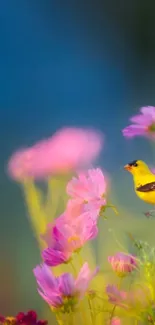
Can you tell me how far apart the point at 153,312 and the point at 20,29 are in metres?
0.95

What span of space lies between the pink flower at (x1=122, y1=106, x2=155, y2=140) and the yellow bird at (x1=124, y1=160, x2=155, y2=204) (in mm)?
90

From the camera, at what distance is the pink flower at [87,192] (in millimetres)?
1339

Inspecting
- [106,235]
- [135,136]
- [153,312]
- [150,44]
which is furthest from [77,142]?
[153,312]

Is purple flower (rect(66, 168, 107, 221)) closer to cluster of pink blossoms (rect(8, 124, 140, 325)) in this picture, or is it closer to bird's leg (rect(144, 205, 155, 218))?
cluster of pink blossoms (rect(8, 124, 140, 325))

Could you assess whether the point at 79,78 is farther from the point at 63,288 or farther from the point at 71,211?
the point at 63,288

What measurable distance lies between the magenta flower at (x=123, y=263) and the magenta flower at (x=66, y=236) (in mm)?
91

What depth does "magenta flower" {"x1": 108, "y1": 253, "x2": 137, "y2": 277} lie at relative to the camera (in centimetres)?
129

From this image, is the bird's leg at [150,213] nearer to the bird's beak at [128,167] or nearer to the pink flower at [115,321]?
the bird's beak at [128,167]

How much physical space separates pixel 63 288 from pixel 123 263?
193 millimetres

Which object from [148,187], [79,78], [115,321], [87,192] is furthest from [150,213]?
[79,78]

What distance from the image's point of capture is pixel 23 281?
1.32 m

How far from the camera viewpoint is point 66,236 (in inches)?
51.3

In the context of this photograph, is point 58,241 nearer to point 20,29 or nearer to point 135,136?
point 135,136

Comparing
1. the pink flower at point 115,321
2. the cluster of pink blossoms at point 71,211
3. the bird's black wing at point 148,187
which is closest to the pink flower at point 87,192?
the cluster of pink blossoms at point 71,211
